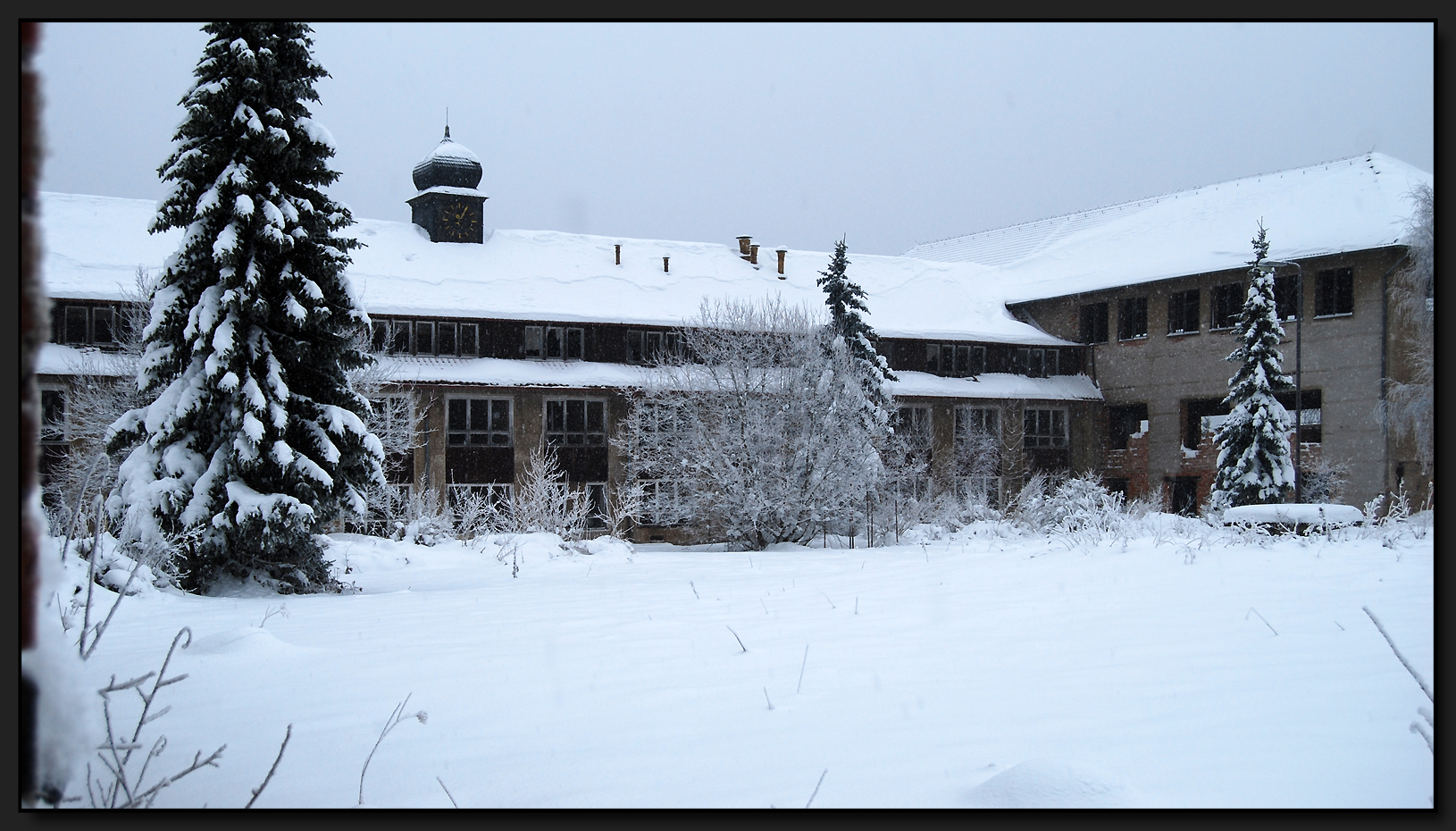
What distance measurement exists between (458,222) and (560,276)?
476cm

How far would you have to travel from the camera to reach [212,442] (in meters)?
14.8

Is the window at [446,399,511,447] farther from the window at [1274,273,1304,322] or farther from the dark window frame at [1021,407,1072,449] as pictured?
the window at [1274,273,1304,322]

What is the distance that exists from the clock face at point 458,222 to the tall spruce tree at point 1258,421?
89.6 ft

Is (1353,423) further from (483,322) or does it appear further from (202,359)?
(202,359)

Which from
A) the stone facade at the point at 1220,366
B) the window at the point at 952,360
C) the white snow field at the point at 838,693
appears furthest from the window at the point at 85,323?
the stone facade at the point at 1220,366

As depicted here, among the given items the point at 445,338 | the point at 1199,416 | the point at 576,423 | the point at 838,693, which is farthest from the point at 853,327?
the point at 838,693

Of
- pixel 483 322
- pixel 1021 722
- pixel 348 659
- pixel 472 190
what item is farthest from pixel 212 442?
pixel 472 190

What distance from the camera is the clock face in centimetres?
4084

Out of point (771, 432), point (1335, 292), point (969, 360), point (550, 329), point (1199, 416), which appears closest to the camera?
point (771, 432)

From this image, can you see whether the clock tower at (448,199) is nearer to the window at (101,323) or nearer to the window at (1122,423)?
the window at (101,323)

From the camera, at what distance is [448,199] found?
4103 centimetres

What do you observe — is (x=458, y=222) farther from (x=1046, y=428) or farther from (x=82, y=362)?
(x=1046, y=428)

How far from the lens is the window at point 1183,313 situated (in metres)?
41.8

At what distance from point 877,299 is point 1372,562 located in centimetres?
3410
